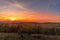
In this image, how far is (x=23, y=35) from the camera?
18.3 ft

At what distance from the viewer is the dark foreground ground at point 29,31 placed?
217 inches

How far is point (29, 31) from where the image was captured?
5.75 m

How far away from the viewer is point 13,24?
596 centimetres

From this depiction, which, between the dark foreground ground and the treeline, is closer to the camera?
the dark foreground ground

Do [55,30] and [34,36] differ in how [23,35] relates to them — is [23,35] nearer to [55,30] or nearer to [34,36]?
[34,36]

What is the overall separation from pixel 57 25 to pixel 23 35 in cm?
155

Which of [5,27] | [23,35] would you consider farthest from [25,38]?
[5,27]

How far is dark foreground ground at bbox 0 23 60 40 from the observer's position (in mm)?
5520

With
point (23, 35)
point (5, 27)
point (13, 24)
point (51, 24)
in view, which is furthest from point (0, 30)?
point (51, 24)

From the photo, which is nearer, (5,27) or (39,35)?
(39,35)

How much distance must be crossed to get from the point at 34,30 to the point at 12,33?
0.94 m

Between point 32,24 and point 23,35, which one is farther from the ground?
point 32,24

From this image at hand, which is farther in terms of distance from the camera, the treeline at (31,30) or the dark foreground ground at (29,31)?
the treeline at (31,30)

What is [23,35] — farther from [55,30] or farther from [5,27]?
[55,30]
